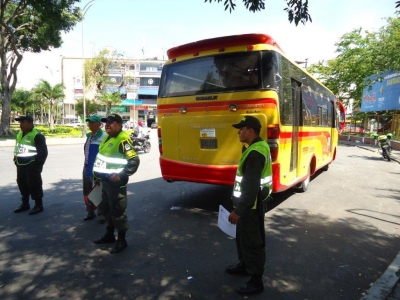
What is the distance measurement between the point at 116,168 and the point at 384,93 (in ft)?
88.2

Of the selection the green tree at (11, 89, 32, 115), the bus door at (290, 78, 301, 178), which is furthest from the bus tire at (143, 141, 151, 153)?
the green tree at (11, 89, 32, 115)

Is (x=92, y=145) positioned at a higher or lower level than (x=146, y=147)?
higher

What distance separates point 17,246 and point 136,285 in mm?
2024

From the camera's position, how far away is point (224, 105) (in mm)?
5293

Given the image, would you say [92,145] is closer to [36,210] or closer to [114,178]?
[114,178]

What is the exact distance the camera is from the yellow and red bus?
5039 mm

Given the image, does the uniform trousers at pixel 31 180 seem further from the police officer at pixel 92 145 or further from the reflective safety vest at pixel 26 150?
the police officer at pixel 92 145

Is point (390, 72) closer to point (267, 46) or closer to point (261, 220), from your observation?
point (267, 46)

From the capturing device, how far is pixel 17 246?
4035 millimetres

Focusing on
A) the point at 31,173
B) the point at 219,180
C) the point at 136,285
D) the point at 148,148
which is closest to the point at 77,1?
the point at 148,148

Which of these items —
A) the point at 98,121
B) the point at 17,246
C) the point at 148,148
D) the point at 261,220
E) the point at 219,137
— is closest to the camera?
the point at 261,220

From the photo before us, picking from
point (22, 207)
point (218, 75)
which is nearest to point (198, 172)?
point (218, 75)

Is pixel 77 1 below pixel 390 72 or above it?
above

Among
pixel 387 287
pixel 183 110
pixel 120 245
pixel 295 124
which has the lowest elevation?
pixel 387 287
